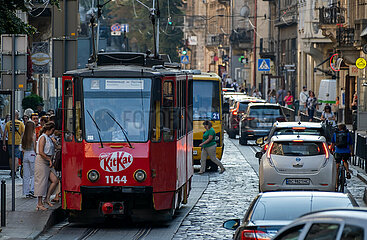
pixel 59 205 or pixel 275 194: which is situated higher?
pixel 275 194

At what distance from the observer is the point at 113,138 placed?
1585cm

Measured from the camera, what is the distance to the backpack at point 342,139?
2341 centimetres

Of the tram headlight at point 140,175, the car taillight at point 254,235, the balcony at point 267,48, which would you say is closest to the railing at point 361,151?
the tram headlight at point 140,175

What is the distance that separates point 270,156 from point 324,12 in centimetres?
3087

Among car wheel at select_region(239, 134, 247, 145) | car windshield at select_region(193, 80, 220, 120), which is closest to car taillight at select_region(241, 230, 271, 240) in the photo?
car windshield at select_region(193, 80, 220, 120)

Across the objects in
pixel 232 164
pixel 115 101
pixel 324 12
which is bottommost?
pixel 232 164

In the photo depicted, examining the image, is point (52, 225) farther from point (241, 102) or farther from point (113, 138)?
point (241, 102)

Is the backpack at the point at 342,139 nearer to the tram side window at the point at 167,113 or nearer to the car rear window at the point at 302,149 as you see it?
the car rear window at the point at 302,149

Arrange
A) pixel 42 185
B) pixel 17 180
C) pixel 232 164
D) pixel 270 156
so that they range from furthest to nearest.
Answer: pixel 232 164 < pixel 17 180 < pixel 270 156 < pixel 42 185

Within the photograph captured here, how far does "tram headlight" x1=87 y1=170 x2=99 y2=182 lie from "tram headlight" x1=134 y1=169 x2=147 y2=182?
2.10 ft

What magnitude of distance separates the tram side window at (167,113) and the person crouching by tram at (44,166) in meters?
2.60

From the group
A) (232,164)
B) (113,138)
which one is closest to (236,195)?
(113,138)

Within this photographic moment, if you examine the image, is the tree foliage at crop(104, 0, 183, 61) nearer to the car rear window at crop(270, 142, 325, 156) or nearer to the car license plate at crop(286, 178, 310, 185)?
the car rear window at crop(270, 142, 325, 156)

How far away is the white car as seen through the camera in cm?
1852
